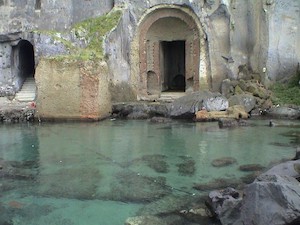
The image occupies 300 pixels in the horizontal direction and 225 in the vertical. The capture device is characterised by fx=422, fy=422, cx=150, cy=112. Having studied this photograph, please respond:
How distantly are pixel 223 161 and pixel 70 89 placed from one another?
→ 271 inches

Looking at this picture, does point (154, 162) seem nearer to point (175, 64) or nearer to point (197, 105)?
point (197, 105)

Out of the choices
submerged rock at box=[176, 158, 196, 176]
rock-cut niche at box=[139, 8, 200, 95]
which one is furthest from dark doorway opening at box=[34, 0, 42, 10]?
submerged rock at box=[176, 158, 196, 176]

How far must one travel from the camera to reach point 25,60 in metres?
21.3

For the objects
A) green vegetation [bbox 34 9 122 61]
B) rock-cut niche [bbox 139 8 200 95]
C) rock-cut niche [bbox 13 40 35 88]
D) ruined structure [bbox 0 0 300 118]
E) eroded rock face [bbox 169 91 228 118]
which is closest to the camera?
eroded rock face [bbox 169 91 228 118]

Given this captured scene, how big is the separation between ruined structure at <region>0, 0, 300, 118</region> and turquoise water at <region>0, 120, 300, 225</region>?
4142 millimetres

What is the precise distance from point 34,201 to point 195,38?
1335 cm

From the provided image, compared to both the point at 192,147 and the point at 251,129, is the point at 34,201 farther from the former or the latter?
the point at 251,129

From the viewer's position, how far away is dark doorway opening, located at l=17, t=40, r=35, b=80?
66.6ft

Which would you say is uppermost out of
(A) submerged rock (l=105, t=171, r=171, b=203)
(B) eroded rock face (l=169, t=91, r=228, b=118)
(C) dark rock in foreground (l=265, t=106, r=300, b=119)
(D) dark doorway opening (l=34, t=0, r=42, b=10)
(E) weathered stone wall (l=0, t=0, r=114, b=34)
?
(D) dark doorway opening (l=34, t=0, r=42, b=10)

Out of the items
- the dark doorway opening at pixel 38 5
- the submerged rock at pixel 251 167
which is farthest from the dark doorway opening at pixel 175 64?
the submerged rock at pixel 251 167

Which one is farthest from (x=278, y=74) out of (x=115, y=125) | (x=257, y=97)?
(x=115, y=125)

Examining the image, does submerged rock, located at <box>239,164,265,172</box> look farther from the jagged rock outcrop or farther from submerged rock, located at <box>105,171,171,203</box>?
the jagged rock outcrop

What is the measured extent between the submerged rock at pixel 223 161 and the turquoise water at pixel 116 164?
0.11m

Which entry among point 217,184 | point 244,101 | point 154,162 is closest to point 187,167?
point 154,162
